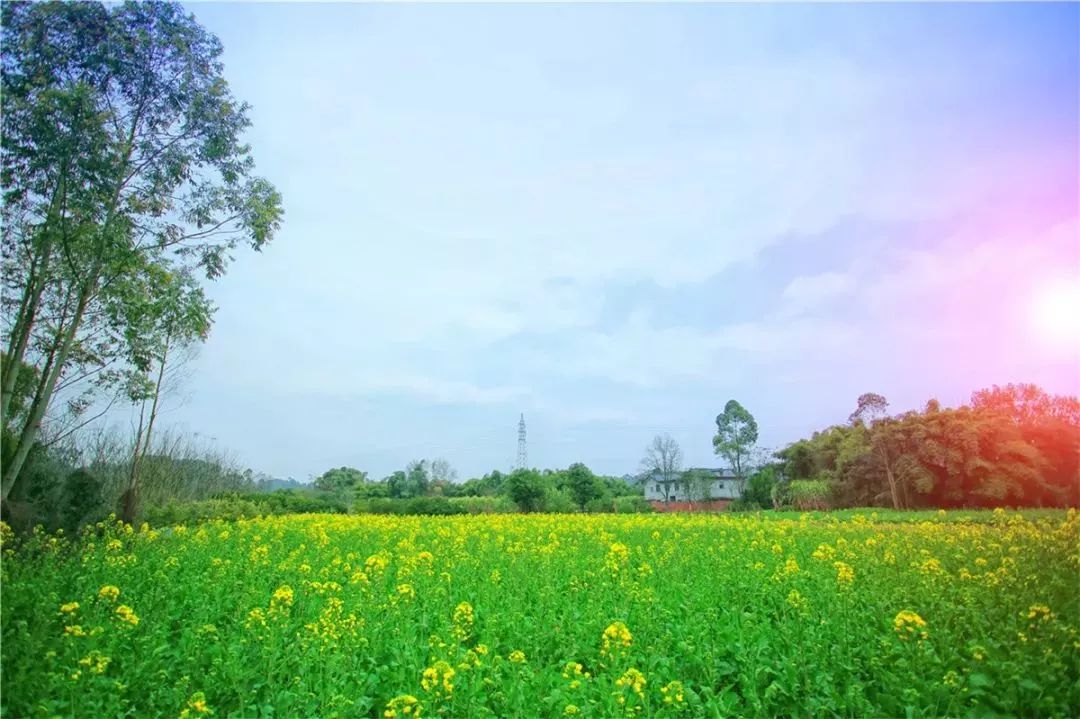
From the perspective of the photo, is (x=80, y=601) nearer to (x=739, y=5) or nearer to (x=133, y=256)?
(x=133, y=256)

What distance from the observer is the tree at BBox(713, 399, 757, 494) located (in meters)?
16.8

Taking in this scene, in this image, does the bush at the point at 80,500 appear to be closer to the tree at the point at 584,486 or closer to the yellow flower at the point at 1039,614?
the yellow flower at the point at 1039,614

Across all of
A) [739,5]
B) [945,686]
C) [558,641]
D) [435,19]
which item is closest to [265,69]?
[435,19]

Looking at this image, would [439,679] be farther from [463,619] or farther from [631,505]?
→ [631,505]

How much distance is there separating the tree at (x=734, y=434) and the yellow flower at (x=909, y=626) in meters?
13.4

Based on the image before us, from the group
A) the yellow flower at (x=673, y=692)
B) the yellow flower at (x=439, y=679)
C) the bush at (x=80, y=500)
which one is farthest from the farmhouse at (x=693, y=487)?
the yellow flower at (x=439, y=679)

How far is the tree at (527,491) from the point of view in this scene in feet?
54.0

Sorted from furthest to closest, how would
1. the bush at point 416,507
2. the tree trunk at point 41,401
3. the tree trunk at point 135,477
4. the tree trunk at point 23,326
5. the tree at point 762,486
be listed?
the tree at point 762,486, the bush at point 416,507, the tree trunk at point 135,477, the tree trunk at point 41,401, the tree trunk at point 23,326

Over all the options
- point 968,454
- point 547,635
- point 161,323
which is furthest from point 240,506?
point 968,454

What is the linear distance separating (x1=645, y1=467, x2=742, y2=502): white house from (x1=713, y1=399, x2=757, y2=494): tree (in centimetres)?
336

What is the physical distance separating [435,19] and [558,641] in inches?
194

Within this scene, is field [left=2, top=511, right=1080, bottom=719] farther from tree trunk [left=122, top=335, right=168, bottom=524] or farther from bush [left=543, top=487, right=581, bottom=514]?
bush [left=543, top=487, right=581, bottom=514]

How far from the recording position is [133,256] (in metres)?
3.95

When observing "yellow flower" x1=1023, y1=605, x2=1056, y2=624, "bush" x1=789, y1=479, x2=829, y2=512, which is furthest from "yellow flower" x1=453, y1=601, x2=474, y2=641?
"bush" x1=789, y1=479, x2=829, y2=512
